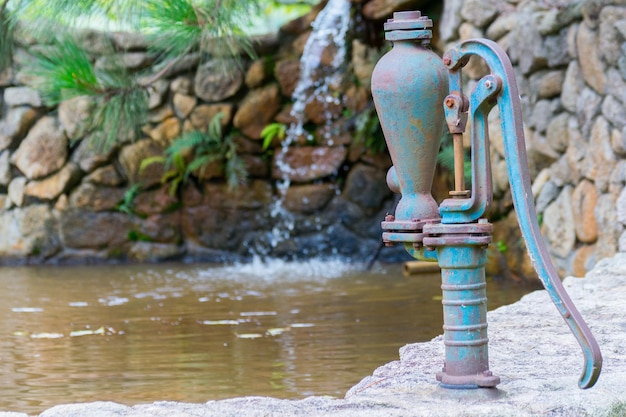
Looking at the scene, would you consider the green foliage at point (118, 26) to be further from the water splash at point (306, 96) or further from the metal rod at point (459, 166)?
the metal rod at point (459, 166)

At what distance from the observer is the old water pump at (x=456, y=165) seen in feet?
6.95

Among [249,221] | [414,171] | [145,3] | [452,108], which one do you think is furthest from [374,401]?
[249,221]

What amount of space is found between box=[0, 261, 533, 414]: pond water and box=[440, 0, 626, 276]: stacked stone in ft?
1.77

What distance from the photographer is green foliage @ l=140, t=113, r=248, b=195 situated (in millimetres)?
8312

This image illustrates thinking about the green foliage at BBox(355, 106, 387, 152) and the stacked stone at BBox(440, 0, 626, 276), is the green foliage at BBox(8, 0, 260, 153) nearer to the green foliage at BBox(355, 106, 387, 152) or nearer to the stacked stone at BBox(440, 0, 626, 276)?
the stacked stone at BBox(440, 0, 626, 276)

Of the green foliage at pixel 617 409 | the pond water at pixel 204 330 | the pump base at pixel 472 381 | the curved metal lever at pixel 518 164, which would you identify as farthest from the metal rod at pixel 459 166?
the pond water at pixel 204 330

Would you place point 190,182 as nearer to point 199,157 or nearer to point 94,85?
point 199,157

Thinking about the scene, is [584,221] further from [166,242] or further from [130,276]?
[166,242]

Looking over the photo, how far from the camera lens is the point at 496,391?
214 centimetres

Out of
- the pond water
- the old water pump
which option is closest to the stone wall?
the pond water

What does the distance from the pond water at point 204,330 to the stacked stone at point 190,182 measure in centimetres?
106

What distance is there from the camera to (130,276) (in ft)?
23.8

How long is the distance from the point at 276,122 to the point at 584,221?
3.61m

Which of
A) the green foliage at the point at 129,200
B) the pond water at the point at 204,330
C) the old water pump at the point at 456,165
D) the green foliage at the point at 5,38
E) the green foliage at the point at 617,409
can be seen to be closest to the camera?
the green foliage at the point at 617,409
